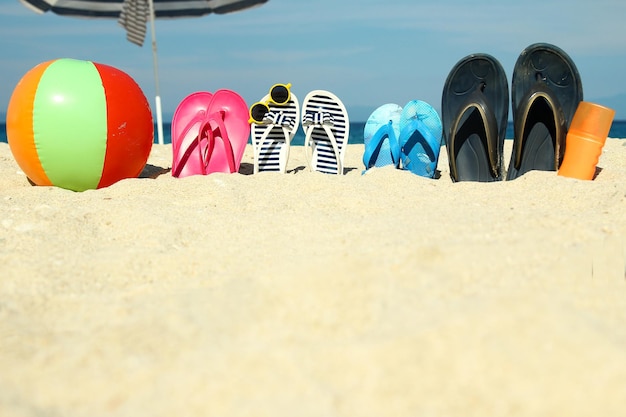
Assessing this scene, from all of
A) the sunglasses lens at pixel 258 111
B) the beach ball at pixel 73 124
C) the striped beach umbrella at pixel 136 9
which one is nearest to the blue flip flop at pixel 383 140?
the sunglasses lens at pixel 258 111

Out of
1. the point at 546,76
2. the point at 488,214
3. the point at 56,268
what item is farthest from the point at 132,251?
the point at 546,76

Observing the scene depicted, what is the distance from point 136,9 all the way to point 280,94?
4790mm

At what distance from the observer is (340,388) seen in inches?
55.9

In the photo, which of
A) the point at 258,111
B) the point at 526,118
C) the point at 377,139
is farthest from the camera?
the point at 377,139

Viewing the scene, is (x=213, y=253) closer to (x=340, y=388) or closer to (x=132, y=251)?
(x=132, y=251)

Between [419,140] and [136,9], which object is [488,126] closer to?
[419,140]

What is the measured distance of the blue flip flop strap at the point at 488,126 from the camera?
405cm

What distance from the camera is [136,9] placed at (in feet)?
27.8

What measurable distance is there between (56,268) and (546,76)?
3242 millimetres

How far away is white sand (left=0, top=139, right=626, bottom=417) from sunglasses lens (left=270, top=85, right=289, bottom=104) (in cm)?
182

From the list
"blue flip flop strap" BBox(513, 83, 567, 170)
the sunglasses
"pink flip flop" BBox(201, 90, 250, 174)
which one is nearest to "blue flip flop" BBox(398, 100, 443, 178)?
"blue flip flop strap" BBox(513, 83, 567, 170)

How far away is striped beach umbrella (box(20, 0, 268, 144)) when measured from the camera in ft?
26.2

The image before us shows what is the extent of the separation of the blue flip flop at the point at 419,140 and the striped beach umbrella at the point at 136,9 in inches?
152

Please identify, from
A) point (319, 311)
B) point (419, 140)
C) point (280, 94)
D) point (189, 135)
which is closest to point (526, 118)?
point (419, 140)
